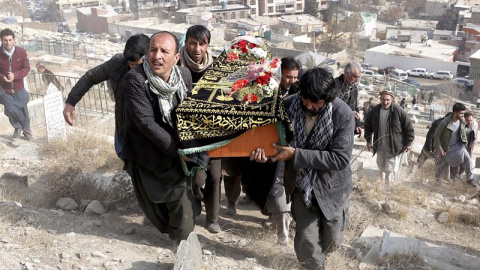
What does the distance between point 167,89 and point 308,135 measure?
0.99 m

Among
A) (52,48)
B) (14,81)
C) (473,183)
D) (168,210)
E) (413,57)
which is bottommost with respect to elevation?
(413,57)

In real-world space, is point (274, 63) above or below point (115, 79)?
above

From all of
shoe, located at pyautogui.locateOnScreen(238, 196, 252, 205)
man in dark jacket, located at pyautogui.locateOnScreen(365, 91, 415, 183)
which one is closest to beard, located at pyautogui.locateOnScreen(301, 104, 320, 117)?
shoe, located at pyautogui.locateOnScreen(238, 196, 252, 205)

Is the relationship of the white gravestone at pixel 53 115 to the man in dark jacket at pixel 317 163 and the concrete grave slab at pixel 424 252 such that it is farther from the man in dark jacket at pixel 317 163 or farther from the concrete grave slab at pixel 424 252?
the concrete grave slab at pixel 424 252

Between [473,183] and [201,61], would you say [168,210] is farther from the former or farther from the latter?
[473,183]

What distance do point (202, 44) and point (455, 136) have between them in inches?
176

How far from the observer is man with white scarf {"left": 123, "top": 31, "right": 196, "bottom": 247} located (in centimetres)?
324

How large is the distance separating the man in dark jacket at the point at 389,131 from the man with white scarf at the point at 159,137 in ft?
10.8

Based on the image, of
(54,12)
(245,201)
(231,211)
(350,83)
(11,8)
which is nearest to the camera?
(231,211)

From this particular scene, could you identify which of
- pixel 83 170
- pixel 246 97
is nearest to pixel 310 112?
pixel 246 97

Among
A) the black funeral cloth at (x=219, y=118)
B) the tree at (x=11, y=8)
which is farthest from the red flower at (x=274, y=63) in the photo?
the tree at (x=11, y=8)

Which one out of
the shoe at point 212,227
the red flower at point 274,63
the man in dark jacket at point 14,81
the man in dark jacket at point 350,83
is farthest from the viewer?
the man in dark jacket at point 14,81

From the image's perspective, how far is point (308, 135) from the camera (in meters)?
3.26

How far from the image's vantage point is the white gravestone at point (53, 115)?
670 centimetres
